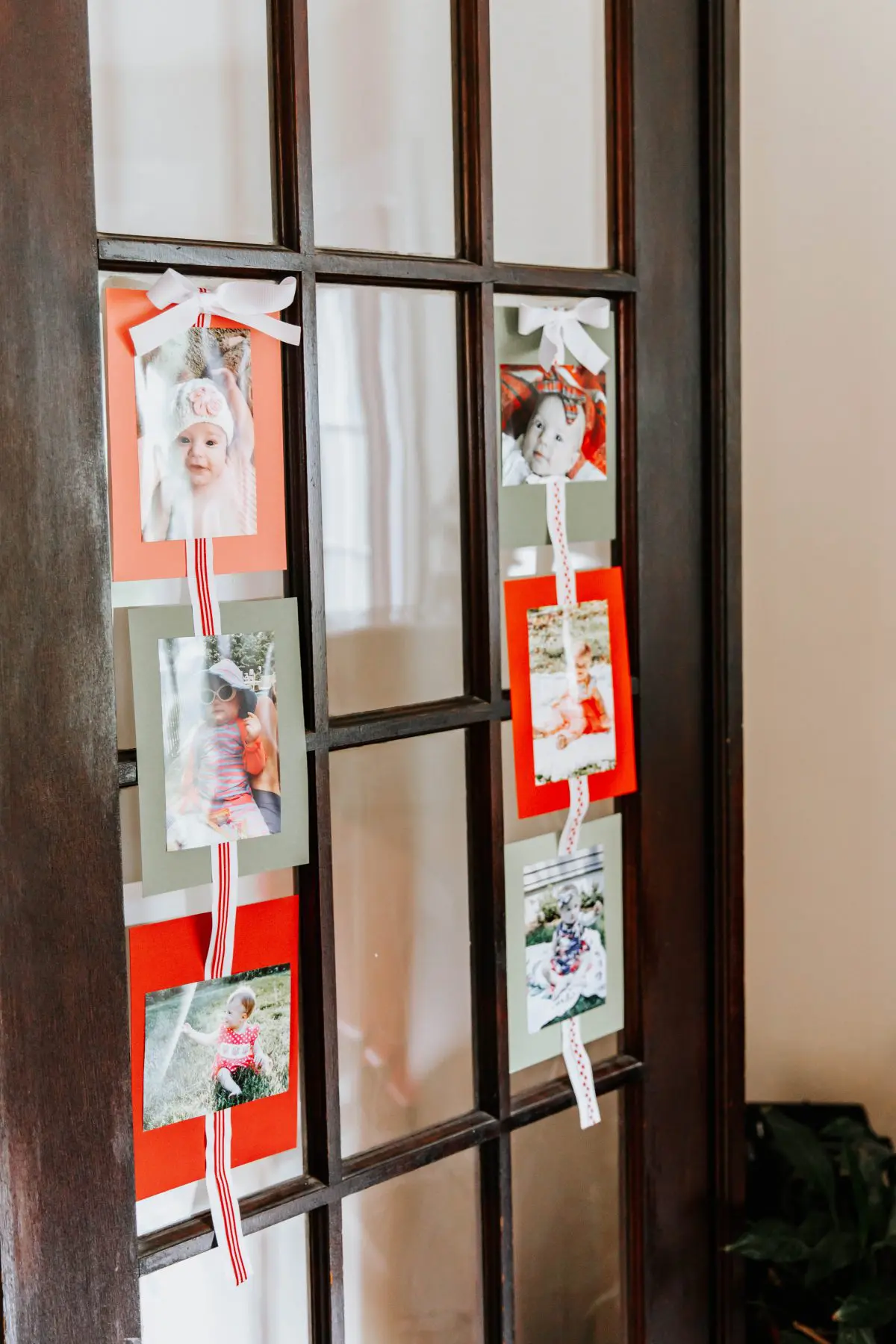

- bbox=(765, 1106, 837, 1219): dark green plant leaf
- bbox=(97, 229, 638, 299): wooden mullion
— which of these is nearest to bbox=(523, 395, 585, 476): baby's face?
bbox=(97, 229, 638, 299): wooden mullion

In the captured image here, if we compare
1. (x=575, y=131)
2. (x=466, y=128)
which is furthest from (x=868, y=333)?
(x=466, y=128)

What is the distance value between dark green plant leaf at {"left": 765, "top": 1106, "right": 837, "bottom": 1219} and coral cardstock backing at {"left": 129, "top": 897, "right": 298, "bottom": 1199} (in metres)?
0.61

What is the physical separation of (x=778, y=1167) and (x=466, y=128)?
1128mm

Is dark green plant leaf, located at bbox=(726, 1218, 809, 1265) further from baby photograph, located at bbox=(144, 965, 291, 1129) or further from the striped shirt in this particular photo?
the striped shirt

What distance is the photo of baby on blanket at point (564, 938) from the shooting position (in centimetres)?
113

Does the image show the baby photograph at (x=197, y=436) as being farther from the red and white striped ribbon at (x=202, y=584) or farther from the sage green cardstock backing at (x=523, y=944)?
the sage green cardstock backing at (x=523, y=944)

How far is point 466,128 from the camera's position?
3.36 ft

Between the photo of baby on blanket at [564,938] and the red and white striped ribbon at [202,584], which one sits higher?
the red and white striped ribbon at [202,584]

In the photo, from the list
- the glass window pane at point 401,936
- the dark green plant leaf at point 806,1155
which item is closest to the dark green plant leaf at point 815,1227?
the dark green plant leaf at point 806,1155

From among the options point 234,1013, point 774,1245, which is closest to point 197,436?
point 234,1013

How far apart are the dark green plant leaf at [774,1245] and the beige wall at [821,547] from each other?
28 centimetres

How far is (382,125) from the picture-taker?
3.23 ft

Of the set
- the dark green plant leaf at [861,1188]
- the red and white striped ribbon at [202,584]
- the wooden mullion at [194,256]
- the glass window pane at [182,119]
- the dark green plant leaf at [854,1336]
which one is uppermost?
the glass window pane at [182,119]

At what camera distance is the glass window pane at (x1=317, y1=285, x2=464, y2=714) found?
98 cm
